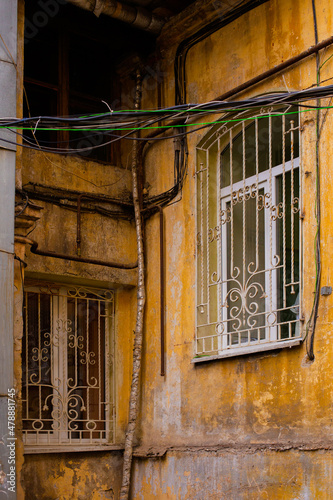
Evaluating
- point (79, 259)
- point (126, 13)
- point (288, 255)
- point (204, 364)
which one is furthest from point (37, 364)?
point (126, 13)

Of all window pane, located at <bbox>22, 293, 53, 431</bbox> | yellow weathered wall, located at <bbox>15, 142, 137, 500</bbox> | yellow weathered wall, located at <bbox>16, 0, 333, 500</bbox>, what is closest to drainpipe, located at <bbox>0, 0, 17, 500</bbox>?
yellow weathered wall, located at <bbox>16, 0, 333, 500</bbox>

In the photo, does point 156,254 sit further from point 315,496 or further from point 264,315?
point 315,496

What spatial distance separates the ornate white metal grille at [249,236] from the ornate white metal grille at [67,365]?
1.46 metres

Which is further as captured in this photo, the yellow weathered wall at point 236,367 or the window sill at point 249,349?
the window sill at point 249,349

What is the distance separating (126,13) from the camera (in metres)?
8.80

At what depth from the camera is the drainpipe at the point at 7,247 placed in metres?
6.05

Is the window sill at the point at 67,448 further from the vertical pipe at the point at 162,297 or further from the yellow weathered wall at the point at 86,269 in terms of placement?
the vertical pipe at the point at 162,297

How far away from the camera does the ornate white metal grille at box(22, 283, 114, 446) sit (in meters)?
8.27

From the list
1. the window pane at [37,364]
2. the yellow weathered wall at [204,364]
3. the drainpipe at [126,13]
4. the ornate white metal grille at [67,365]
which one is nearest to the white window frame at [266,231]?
the yellow weathered wall at [204,364]

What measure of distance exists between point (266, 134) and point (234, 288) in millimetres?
1678

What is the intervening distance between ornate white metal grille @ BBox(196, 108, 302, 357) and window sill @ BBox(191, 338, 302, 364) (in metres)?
0.02

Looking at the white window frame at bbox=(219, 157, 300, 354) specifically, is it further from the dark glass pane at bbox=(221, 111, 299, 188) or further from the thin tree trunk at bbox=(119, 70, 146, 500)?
the thin tree trunk at bbox=(119, 70, 146, 500)

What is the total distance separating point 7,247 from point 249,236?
2712 millimetres

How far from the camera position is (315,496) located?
6211 mm
